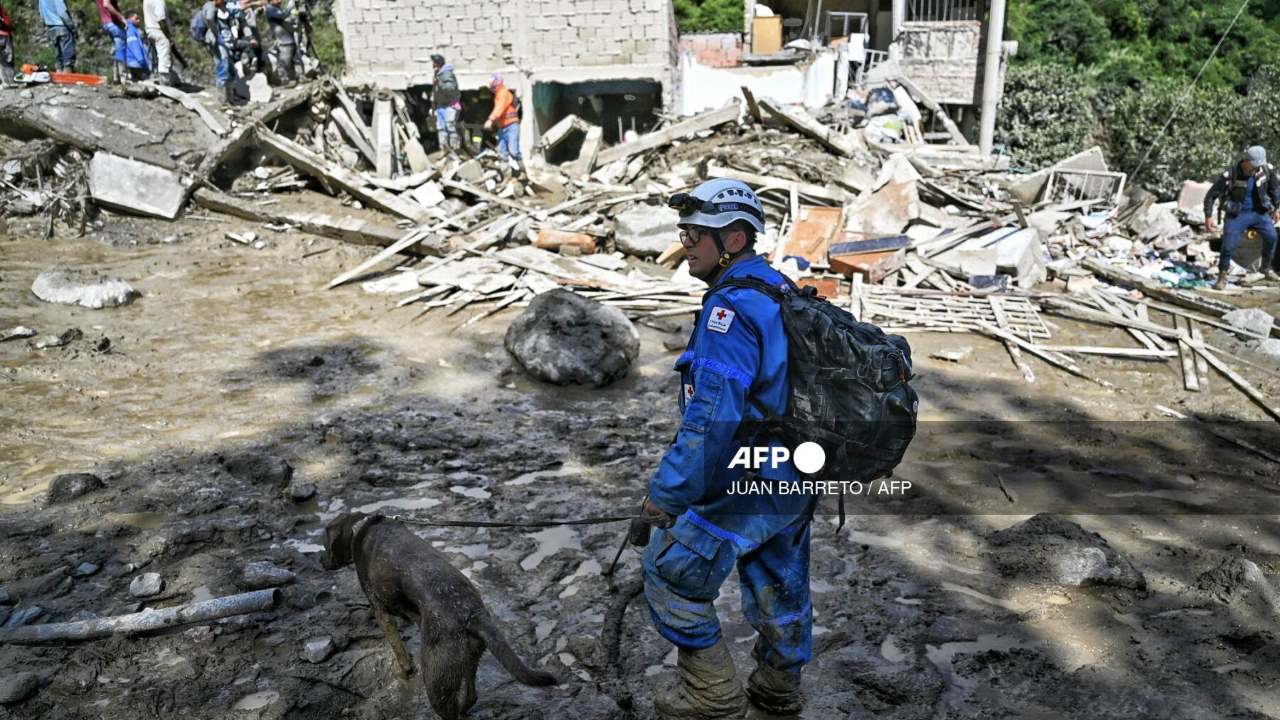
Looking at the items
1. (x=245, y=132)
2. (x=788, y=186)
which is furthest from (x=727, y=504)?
(x=245, y=132)

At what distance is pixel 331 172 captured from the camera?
13.2 m

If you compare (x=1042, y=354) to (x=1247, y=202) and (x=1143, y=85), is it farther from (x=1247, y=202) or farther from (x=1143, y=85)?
(x=1143, y=85)

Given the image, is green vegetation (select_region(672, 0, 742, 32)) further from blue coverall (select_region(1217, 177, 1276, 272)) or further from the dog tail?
the dog tail

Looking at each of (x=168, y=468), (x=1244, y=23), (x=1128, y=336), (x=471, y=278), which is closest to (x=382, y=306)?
(x=471, y=278)

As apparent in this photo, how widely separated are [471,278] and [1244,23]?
37.7 m

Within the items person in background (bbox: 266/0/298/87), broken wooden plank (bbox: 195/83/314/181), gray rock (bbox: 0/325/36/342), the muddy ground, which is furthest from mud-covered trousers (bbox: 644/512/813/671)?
person in background (bbox: 266/0/298/87)

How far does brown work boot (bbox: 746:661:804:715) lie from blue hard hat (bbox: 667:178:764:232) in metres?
1.69

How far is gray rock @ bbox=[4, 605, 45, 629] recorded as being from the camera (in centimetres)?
392

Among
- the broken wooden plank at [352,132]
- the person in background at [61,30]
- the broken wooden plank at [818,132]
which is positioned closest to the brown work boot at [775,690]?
the broken wooden plank at [818,132]

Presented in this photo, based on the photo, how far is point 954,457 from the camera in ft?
20.8

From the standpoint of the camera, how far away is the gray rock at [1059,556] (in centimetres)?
429

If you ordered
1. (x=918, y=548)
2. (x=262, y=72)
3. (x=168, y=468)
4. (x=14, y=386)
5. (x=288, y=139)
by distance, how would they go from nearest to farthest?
(x=918, y=548) → (x=168, y=468) → (x=14, y=386) → (x=288, y=139) → (x=262, y=72)

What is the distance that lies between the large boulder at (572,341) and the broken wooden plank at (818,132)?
6642 millimetres

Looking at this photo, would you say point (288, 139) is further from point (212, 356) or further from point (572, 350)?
point (572, 350)
